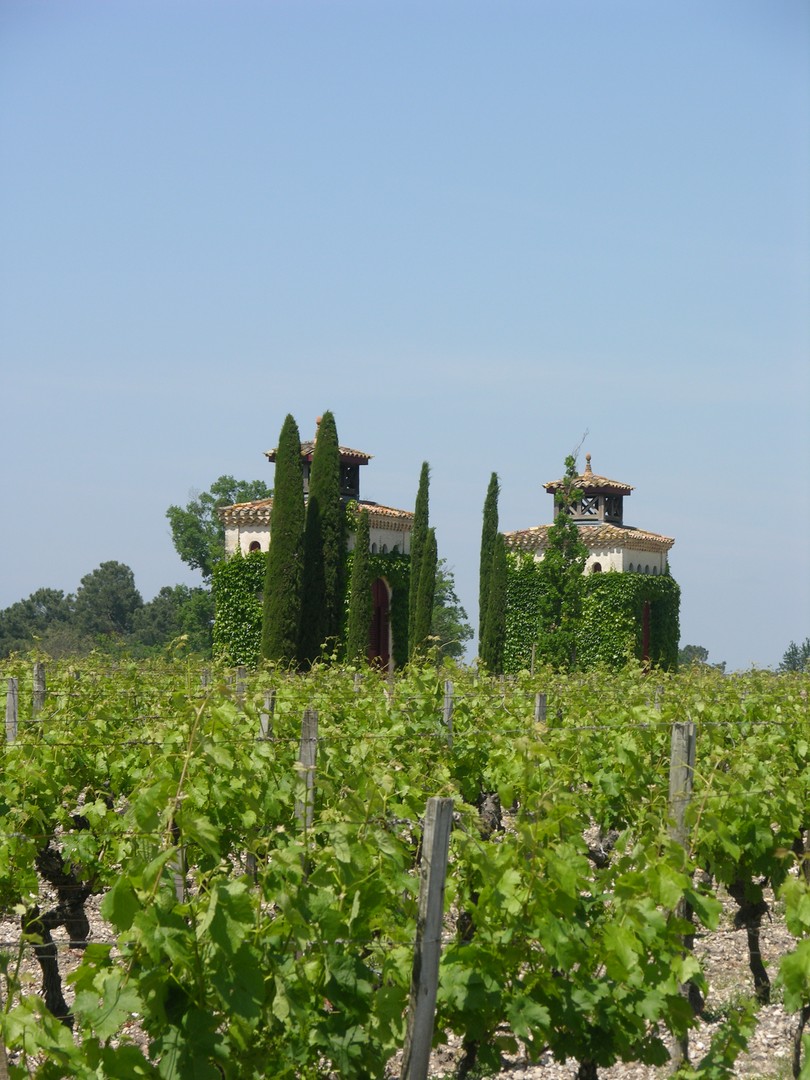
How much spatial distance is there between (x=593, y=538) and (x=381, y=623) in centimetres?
575

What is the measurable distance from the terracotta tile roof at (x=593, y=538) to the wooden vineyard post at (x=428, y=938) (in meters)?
27.1


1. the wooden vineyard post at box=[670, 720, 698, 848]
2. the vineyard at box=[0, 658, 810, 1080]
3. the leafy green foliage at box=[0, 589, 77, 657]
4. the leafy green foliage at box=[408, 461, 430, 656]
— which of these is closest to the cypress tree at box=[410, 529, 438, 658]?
the leafy green foliage at box=[408, 461, 430, 656]

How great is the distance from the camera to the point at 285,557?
26203 millimetres

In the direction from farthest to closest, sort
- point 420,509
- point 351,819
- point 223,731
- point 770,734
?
point 420,509 → point 770,734 → point 223,731 → point 351,819

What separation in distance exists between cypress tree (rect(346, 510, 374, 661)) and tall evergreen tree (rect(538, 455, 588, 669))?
4808mm

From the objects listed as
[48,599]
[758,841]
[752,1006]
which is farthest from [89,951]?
[48,599]

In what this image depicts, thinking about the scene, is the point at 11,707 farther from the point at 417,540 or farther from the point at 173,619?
the point at 173,619

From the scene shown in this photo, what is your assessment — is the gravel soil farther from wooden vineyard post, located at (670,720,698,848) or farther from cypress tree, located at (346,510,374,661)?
cypress tree, located at (346,510,374,661)

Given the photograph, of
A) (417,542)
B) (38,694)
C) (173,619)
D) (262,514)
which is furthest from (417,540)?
(173,619)

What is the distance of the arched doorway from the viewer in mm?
30062

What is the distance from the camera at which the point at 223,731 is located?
5930mm

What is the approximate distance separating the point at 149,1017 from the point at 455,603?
56.2 meters

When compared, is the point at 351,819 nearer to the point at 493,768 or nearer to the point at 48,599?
the point at 493,768

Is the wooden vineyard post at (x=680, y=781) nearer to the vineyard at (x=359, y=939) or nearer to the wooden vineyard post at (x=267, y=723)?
the vineyard at (x=359, y=939)
